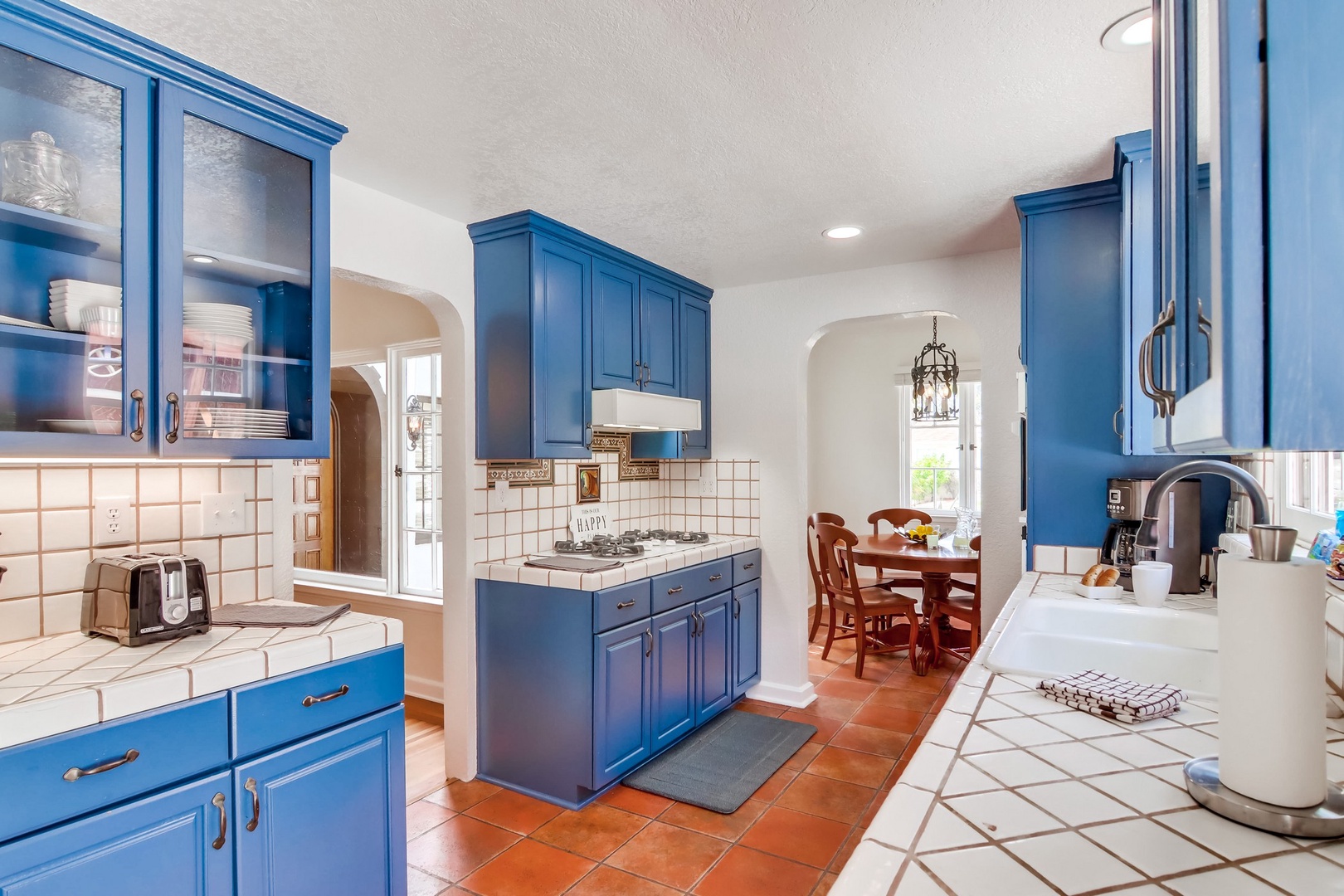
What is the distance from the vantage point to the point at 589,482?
12.3 ft

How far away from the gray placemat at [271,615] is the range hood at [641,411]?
4.65 ft

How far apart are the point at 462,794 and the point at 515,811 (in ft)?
0.93

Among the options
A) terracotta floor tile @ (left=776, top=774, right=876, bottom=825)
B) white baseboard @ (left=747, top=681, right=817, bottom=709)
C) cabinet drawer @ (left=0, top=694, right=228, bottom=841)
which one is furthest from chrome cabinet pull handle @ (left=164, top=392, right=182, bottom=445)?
white baseboard @ (left=747, top=681, right=817, bottom=709)

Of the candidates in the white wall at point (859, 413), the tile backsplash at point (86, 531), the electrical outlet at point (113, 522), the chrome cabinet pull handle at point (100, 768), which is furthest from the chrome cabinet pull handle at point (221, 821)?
the white wall at point (859, 413)

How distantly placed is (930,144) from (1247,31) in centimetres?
201

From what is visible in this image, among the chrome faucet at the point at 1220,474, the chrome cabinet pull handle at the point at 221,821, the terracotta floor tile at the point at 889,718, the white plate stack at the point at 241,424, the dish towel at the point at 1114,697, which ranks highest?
the white plate stack at the point at 241,424

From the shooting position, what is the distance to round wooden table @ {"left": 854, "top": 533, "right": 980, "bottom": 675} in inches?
164

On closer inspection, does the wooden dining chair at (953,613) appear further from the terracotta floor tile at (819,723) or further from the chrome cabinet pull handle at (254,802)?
the chrome cabinet pull handle at (254,802)

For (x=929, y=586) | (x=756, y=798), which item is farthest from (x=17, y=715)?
(x=929, y=586)

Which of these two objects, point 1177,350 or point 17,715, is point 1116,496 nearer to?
point 1177,350

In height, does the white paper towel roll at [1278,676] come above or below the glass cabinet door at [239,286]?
below

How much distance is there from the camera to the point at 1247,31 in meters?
0.39

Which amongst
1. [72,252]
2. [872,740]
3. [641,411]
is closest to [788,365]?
[641,411]

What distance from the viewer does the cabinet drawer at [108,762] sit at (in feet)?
4.21
